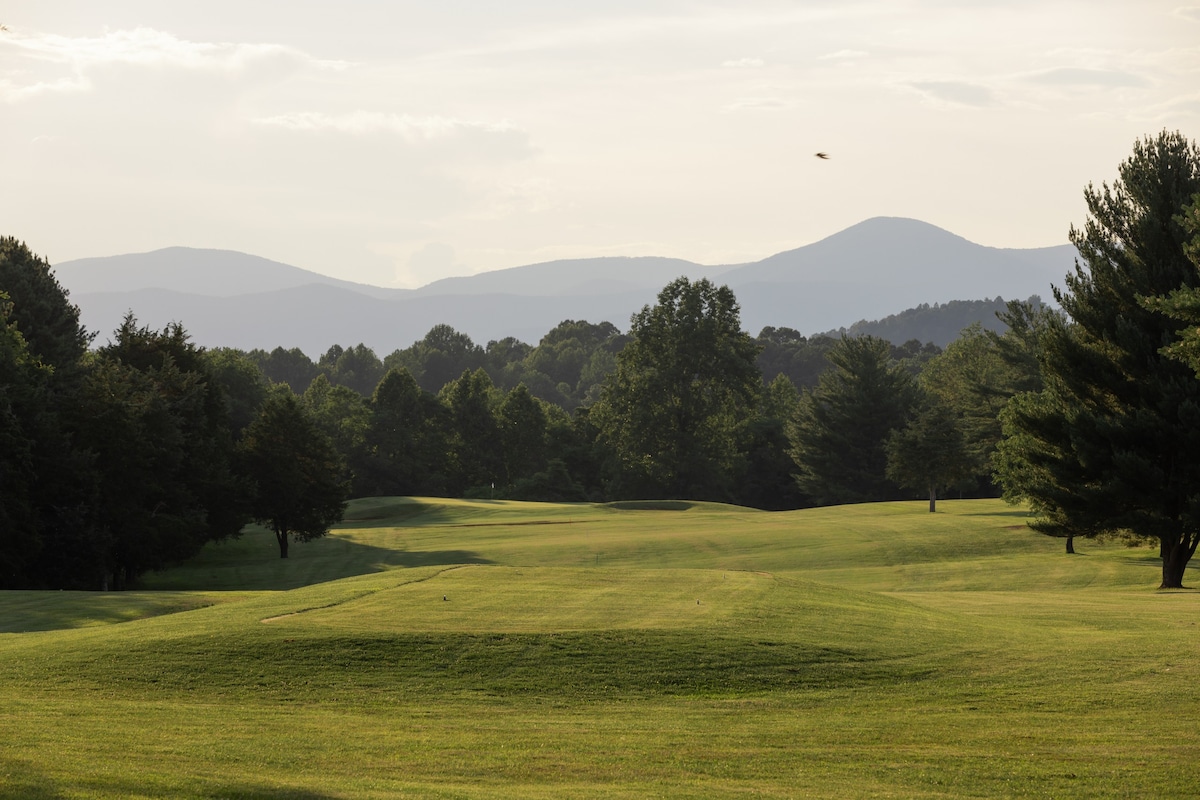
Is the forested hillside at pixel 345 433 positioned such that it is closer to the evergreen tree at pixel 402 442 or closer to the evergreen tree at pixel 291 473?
the evergreen tree at pixel 291 473

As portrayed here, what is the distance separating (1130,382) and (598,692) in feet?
84.6

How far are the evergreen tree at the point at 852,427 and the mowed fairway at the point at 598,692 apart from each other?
74.4m

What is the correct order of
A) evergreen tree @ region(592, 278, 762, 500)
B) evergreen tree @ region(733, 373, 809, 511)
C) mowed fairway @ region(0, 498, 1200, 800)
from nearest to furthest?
mowed fairway @ region(0, 498, 1200, 800) < evergreen tree @ region(592, 278, 762, 500) < evergreen tree @ region(733, 373, 809, 511)

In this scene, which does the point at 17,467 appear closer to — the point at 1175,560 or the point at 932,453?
the point at 1175,560

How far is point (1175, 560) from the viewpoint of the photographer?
37.0 meters

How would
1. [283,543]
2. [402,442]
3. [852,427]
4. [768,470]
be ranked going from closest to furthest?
[283,543], [852,427], [402,442], [768,470]

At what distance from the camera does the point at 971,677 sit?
1758cm

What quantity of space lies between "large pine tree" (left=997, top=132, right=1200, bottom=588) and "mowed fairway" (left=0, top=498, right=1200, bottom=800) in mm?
5858

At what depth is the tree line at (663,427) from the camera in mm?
35500

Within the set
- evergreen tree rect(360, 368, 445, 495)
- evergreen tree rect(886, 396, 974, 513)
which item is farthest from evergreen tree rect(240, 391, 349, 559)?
evergreen tree rect(360, 368, 445, 495)

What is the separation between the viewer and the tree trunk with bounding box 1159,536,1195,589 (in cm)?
3675

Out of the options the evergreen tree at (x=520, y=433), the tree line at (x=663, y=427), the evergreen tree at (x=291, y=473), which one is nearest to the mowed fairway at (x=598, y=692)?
the tree line at (x=663, y=427)

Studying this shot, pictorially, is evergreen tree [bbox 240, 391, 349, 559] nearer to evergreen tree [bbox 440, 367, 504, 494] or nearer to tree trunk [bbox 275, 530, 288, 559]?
tree trunk [bbox 275, 530, 288, 559]

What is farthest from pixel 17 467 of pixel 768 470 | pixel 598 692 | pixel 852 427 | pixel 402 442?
pixel 768 470
